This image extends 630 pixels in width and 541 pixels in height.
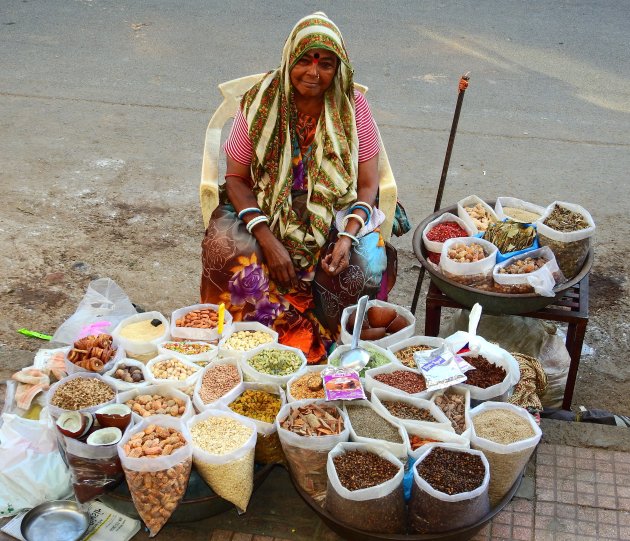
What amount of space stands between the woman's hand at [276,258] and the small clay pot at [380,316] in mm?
354

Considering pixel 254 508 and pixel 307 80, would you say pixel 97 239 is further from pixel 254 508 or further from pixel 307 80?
pixel 254 508

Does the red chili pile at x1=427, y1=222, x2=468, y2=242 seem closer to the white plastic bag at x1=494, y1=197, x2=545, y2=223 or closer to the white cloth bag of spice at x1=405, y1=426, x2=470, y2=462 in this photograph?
the white plastic bag at x1=494, y1=197, x2=545, y2=223

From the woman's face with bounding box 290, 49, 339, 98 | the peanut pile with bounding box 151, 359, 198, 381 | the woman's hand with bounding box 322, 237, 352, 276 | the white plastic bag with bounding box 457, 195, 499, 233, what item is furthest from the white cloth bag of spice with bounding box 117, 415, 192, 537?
the white plastic bag with bounding box 457, 195, 499, 233

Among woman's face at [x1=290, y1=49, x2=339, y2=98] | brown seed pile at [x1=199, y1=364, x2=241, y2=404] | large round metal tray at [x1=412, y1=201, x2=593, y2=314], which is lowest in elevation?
brown seed pile at [x1=199, y1=364, x2=241, y2=404]

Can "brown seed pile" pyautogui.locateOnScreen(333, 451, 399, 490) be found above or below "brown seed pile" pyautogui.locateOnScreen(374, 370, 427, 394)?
below

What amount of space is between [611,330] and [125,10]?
273 inches

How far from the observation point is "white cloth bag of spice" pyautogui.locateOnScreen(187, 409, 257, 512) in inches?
90.2

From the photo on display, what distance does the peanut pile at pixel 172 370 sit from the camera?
2623 mm

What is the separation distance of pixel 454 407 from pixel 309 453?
0.52 m

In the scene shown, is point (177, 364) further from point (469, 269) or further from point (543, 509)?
point (543, 509)

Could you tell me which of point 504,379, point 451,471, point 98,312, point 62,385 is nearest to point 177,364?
point 62,385

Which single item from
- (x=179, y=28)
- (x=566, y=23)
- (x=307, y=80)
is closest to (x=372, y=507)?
(x=307, y=80)

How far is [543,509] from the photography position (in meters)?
2.52

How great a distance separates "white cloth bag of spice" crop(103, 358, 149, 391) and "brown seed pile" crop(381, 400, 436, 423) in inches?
33.4
